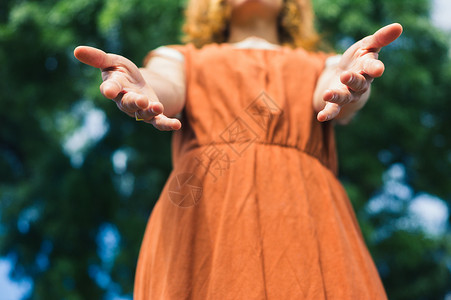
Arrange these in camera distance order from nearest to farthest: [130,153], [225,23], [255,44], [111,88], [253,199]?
[111,88] < [253,199] < [255,44] < [225,23] < [130,153]

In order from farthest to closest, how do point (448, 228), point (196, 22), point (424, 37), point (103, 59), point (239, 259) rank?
point (448, 228)
point (424, 37)
point (196, 22)
point (239, 259)
point (103, 59)

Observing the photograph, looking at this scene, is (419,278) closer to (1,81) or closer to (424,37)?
(424,37)

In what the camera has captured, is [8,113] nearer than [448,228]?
Yes

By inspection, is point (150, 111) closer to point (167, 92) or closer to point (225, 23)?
point (167, 92)

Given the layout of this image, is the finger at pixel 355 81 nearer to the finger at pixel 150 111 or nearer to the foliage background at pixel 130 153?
the finger at pixel 150 111

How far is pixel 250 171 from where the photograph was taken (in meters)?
1.03

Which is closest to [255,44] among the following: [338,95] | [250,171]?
[250,171]

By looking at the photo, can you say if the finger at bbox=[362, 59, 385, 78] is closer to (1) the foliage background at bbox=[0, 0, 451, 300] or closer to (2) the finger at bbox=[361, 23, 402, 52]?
(2) the finger at bbox=[361, 23, 402, 52]

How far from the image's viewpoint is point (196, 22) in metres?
1.58

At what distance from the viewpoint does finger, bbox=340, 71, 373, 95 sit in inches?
31.8

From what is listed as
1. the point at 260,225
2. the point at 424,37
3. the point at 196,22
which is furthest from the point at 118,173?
the point at 260,225

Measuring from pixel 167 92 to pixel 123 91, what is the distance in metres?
0.25

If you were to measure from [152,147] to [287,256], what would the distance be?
2.43m

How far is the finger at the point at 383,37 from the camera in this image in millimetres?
816
